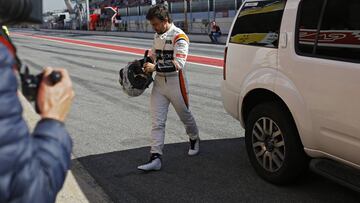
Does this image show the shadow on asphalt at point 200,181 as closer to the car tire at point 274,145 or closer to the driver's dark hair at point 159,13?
the car tire at point 274,145

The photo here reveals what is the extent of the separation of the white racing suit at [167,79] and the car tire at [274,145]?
857 millimetres

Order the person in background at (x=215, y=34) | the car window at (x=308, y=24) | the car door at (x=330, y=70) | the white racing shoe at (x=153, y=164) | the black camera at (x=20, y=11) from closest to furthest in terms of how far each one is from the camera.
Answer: the black camera at (x=20, y=11) → the car door at (x=330, y=70) → the car window at (x=308, y=24) → the white racing shoe at (x=153, y=164) → the person in background at (x=215, y=34)

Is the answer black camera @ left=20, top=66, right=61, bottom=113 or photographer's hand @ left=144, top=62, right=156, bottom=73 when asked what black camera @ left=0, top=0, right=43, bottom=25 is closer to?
black camera @ left=20, top=66, right=61, bottom=113

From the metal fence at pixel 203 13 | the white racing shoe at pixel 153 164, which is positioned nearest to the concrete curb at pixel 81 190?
the white racing shoe at pixel 153 164

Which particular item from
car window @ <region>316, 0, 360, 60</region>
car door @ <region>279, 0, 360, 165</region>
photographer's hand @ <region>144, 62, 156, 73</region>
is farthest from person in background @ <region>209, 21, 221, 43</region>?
car window @ <region>316, 0, 360, 60</region>

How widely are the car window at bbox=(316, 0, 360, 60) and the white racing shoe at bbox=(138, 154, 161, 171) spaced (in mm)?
2140

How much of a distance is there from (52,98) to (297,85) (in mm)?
2721

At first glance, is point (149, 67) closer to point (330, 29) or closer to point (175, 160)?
point (175, 160)

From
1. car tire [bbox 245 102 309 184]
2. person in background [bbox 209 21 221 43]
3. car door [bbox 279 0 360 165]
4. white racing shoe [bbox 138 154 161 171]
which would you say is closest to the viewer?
car door [bbox 279 0 360 165]

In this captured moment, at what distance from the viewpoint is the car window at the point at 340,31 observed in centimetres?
353

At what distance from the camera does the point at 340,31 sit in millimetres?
3686

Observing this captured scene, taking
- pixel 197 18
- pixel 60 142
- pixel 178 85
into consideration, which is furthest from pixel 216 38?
pixel 60 142

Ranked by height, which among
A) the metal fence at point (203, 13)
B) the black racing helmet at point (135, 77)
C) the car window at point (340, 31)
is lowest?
the black racing helmet at point (135, 77)

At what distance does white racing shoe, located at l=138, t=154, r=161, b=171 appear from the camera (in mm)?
5172
